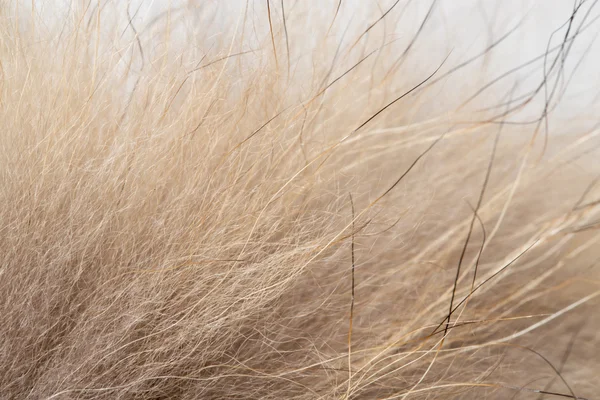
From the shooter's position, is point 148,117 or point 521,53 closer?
point 148,117

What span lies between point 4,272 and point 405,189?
0.46 metres

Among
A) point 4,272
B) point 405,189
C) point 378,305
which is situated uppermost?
point 4,272

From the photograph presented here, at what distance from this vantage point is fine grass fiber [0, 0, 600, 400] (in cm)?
61

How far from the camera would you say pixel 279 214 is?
0.65 meters

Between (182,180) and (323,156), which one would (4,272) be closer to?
(182,180)

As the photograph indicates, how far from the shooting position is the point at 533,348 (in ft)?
2.27

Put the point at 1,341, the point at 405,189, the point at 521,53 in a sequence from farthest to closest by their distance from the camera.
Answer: the point at 521,53 → the point at 405,189 → the point at 1,341

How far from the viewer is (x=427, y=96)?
30.2 inches

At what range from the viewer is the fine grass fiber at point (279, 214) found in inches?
23.9

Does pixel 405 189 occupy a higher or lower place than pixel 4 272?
lower

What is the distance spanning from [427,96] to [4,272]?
55cm

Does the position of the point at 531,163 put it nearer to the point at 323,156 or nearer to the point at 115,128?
the point at 323,156

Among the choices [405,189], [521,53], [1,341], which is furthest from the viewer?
[521,53]

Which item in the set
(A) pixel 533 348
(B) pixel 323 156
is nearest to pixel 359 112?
(B) pixel 323 156
